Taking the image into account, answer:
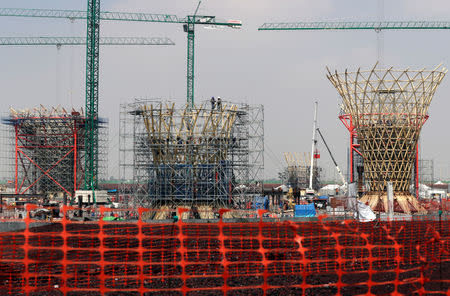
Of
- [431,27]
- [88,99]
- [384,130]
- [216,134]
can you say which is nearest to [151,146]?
[216,134]

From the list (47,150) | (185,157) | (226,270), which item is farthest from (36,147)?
(226,270)

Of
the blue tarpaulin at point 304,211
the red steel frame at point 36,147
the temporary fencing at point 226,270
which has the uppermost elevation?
the red steel frame at point 36,147

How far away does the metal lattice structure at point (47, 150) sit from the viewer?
7025 cm

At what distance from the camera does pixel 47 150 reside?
72.9m

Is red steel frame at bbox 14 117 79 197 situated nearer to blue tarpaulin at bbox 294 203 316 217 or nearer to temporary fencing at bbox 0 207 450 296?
blue tarpaulin at bbox 294 203 316 217

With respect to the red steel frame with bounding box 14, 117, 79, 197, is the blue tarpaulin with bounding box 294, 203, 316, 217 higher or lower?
lower

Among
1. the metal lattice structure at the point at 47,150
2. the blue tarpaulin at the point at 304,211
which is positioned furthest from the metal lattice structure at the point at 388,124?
the metal lattice structure at the point at 47,150

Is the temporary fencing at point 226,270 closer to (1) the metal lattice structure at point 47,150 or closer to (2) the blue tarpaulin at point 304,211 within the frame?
(2) the blue tarpaulin at point 304,211

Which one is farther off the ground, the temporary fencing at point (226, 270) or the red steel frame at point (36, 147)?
the red steel frame at point (36, 147)

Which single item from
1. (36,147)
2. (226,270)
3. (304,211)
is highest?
(36,147)

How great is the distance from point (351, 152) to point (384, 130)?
64.1 ft

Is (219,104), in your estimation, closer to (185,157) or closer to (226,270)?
(185,157)

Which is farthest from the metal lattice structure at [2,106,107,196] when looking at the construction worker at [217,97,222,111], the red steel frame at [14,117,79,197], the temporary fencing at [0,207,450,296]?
the temporary fencing at [0,207,450,296]

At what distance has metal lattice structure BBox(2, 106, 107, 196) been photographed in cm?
7025
